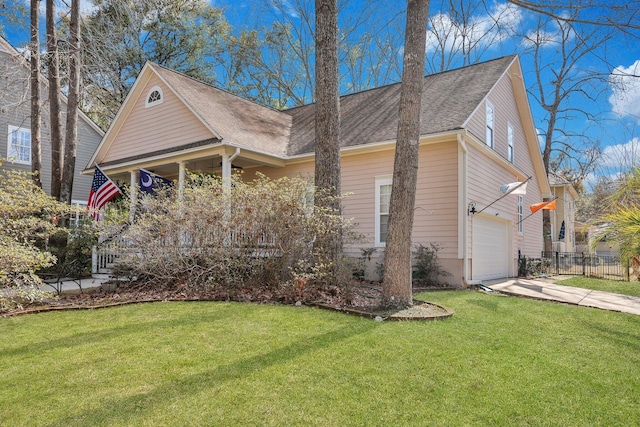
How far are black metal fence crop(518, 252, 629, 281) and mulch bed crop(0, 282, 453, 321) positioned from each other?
332 inches

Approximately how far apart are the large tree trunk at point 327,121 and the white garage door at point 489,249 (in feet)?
15.0

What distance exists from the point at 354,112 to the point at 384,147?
3.09 meters

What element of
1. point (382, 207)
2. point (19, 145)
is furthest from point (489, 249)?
point (19, 145)

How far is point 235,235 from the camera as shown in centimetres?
717

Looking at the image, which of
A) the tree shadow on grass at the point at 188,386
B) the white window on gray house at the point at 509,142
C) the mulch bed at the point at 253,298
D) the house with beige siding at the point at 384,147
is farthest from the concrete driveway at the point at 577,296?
the tree shadow on grass at the point at 188,386

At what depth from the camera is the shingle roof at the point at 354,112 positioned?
10359 millimetres

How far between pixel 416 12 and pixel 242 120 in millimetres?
7410

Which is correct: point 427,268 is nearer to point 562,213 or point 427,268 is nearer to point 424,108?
point 424,108

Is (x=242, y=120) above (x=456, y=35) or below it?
below

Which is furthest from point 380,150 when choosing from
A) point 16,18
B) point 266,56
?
point 266,56

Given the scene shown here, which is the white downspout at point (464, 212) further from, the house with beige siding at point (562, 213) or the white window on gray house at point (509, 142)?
the house with beige siding at point (562, 213)

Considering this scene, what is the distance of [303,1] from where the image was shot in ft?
72.4

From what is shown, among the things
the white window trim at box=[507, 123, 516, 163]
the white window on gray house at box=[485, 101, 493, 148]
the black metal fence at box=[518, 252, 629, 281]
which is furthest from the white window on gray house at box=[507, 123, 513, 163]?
the black metal fence at box=[518, 252, 629, 281]

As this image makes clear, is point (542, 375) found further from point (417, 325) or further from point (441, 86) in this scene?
point (441, 86)
